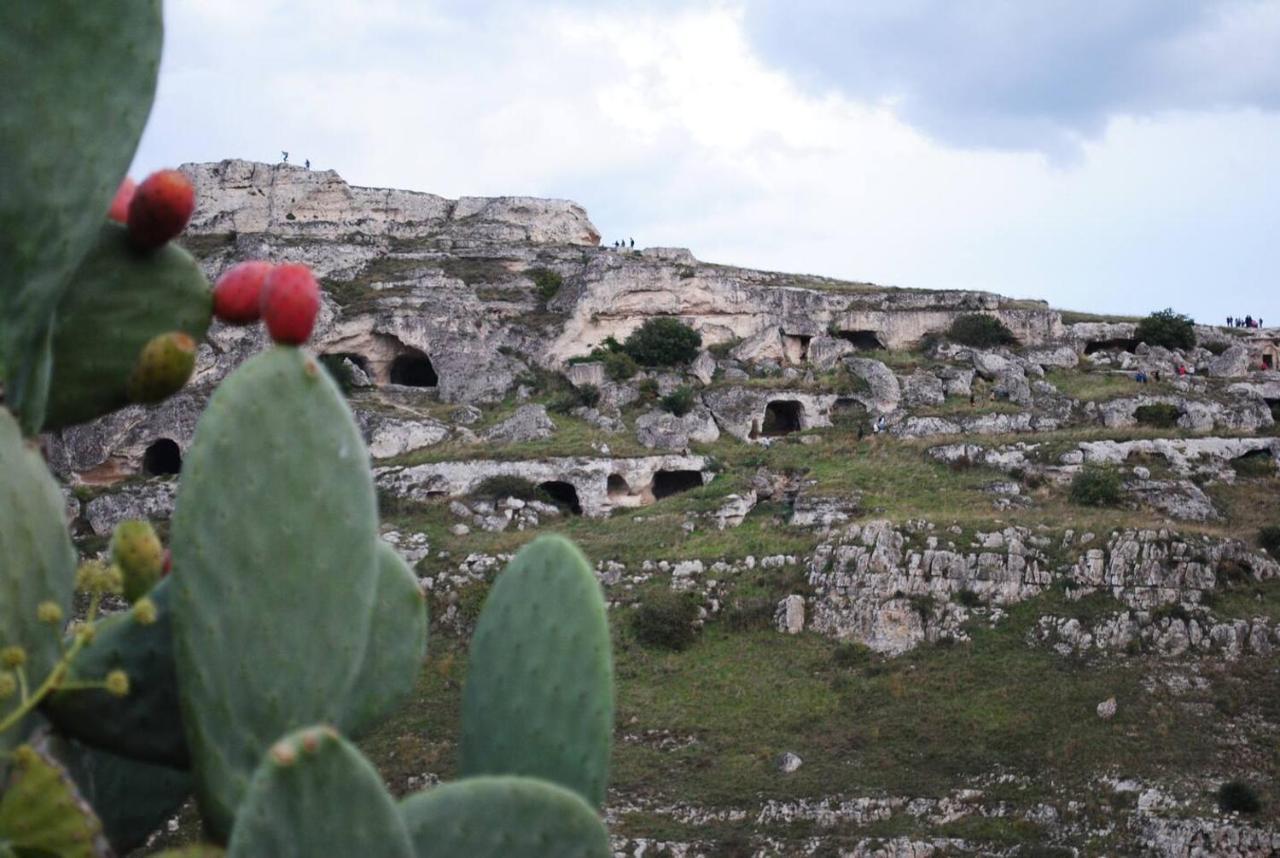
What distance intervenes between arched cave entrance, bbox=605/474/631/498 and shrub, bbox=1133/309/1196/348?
2165 cm

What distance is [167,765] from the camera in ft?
10.1

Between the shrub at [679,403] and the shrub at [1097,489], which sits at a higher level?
the shrub at [679,403]

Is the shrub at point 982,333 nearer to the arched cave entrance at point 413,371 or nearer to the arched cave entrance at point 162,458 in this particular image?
the arched cave entrance at point 413,371

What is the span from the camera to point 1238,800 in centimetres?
1723

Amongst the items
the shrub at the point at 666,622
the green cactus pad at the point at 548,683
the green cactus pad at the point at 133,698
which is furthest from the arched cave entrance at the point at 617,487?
the green cactus pad at the point at 133,698

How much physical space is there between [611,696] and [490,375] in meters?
41.4

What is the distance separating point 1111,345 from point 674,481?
1984cm

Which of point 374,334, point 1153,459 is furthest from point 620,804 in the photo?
point 374,334

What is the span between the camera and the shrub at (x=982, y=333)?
46.9 m

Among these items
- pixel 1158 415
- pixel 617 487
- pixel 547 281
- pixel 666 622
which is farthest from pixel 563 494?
pixel 547 281

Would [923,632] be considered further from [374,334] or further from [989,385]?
[374,334]

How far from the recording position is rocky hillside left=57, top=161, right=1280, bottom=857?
18.9m

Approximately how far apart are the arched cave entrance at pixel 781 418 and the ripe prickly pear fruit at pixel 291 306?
39.1m

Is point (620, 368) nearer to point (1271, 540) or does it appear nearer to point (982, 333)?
point (982, 333)
